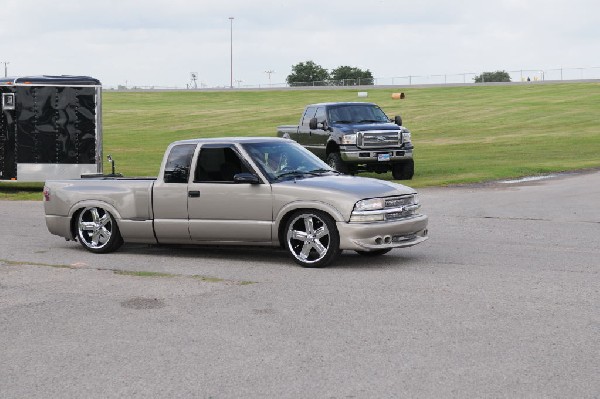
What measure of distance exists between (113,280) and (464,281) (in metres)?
3.82

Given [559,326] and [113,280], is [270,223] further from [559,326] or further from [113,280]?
[559,326]

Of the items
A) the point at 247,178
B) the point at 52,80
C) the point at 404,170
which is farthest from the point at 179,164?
the point at 404,170

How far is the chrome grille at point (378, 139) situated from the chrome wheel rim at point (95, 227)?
489 inches

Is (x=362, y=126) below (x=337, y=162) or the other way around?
the other way around

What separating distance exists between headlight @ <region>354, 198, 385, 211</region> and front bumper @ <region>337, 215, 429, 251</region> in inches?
7.2

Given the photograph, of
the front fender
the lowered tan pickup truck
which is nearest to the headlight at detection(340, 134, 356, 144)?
the lowered tan pickup truck

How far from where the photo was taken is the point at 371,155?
80.5 ft

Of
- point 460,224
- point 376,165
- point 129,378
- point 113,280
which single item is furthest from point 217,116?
point 129,378

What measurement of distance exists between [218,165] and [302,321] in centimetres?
430

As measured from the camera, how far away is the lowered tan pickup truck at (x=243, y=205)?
10.9 metres

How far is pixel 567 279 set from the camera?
10.0 meters

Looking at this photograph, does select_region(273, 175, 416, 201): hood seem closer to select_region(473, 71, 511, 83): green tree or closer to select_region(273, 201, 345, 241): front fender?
select_region(273, 201, 345, 241): front fender

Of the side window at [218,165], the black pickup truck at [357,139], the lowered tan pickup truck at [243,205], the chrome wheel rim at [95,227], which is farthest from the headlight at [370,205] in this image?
the black pickup truck at [357,139]

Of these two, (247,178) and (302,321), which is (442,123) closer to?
(247,178)
